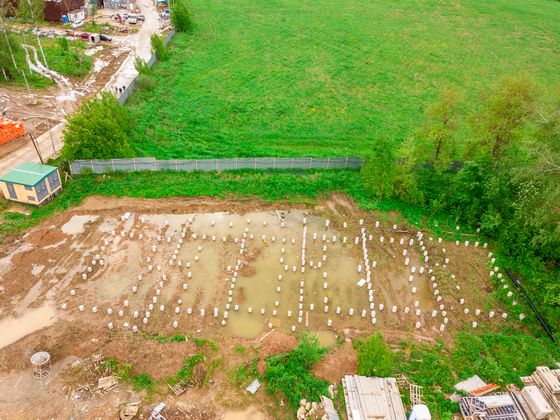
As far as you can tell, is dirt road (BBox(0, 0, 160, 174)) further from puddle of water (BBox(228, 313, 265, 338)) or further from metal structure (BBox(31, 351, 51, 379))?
puddle of water (BBox(228, 313, 265, 338))

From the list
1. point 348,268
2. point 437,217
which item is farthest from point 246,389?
point 437,217

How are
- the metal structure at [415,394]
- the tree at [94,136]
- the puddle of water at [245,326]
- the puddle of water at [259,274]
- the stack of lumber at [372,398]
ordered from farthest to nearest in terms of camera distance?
the tree at [94,136], the puddle of water at [259,274], the puddle of water at [245,326], the metal structure at [415,394], the stack of lumber at [372,398]

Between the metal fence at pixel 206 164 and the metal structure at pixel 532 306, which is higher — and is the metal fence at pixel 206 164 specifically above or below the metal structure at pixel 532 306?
above

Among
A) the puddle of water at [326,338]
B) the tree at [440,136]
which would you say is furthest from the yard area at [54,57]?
the puddle of water at [326,338]

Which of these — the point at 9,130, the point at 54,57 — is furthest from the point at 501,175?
the point at 54,57

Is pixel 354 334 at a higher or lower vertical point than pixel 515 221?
lower

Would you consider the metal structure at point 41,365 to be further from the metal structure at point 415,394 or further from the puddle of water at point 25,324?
the metal structure at point 415,394

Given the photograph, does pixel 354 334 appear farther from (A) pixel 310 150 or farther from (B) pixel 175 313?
(A) pixel 310 150
